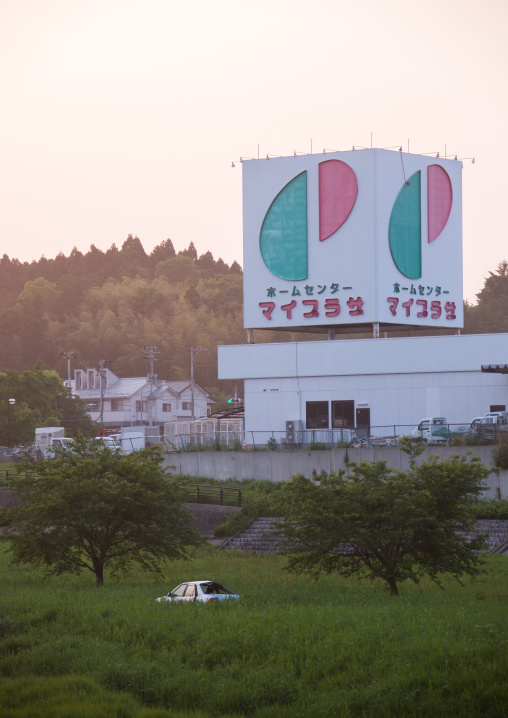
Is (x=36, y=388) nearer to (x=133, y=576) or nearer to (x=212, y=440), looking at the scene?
(x=212, y=440)

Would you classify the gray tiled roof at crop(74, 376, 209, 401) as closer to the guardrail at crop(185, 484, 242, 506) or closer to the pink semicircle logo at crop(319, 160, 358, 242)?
the pink semicircle logo at crop(319, 160, 358, 242)

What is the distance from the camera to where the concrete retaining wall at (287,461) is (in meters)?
45.4

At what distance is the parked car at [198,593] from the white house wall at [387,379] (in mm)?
29715

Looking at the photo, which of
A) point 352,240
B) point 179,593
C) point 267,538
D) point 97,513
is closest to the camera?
point 179,593

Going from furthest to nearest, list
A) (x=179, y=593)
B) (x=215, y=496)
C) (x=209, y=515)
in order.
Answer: (x=215, y=496) < (x=209, y=515) < (x=179, y=593)

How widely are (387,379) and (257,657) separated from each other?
39878 mm

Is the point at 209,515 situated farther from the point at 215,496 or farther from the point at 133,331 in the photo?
the point at 133,331

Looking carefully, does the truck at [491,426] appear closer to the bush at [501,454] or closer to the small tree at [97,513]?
the bush at [501,454]

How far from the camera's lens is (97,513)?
29609 millimetres

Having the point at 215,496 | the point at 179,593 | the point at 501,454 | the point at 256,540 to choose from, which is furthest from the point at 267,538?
the point at 179,593

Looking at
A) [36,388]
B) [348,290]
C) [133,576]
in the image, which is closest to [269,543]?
[133,576]

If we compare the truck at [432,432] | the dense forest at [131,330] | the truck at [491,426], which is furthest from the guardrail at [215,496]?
the dense forest at [131,330]

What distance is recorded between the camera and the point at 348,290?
196ft

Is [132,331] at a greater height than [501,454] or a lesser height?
greater
